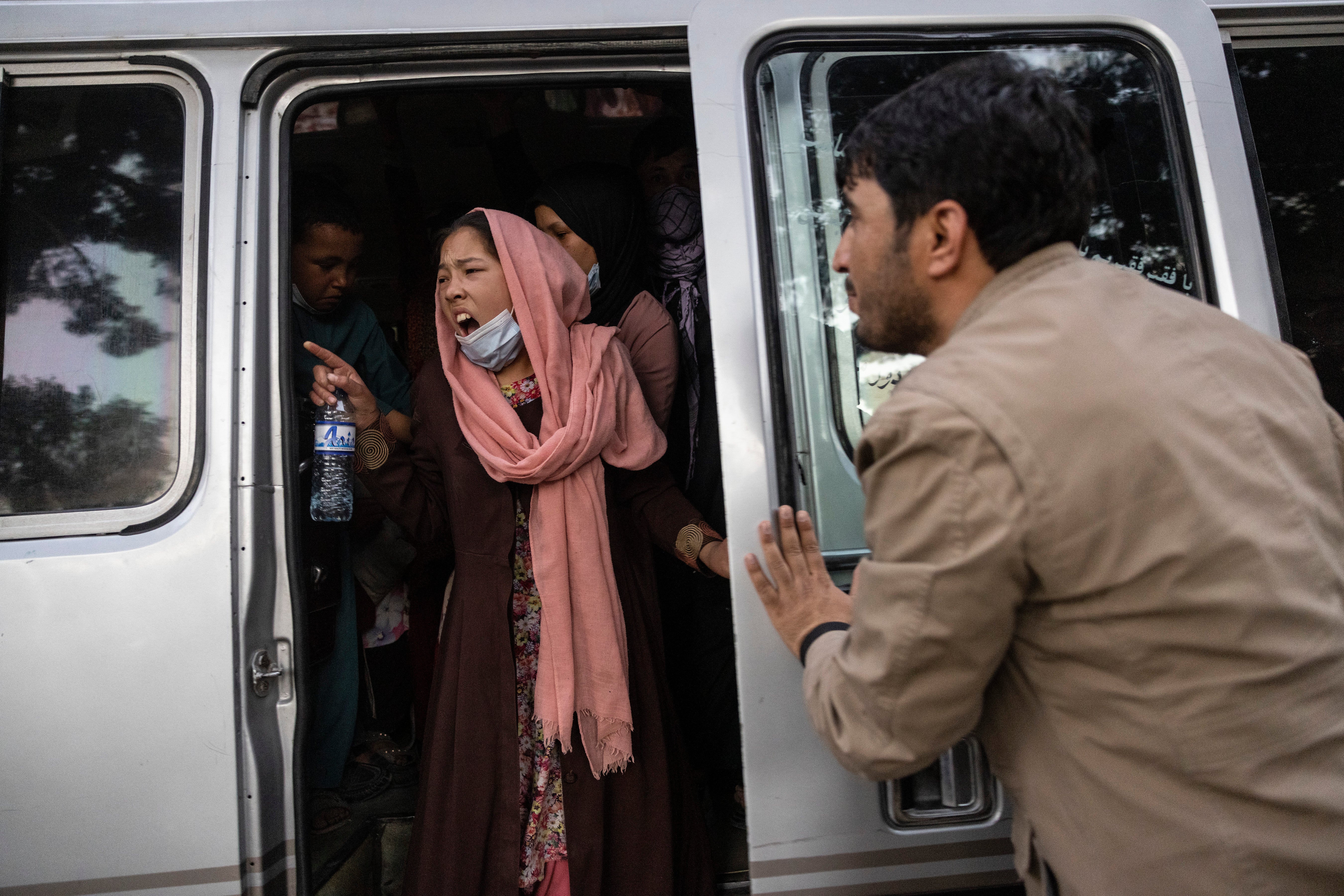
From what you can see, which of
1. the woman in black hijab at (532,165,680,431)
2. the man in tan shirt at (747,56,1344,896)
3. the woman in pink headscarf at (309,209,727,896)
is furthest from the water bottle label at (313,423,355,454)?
the man in tan shirt at (747,56,1344,896)

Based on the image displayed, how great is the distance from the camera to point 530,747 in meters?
2.01

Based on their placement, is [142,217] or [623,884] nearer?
[142,217]

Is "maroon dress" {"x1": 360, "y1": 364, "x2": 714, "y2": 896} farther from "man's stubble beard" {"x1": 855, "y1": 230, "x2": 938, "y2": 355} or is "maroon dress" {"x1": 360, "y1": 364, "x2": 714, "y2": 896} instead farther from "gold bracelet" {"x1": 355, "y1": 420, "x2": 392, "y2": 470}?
"man's stubble beard" {"x1": 855, "y1": 230, "x2": 938, "y2": 355}

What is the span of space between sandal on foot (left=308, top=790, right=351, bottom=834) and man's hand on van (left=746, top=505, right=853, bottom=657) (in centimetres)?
140

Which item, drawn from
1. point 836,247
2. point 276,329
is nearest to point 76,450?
point 276,329

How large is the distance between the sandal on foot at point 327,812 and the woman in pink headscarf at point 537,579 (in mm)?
356

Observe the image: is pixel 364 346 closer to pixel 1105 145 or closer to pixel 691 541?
pixel 691 541

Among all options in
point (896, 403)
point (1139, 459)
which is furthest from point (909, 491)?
point (1139, 459)

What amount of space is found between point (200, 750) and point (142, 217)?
1089 mm

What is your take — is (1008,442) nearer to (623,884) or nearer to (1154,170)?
(1154,170)

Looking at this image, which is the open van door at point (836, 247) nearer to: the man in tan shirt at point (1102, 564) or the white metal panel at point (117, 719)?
the man in tan shirt at point (1102, 564)

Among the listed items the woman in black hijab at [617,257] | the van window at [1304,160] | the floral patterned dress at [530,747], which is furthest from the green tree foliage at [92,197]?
the van window at [1304,160]

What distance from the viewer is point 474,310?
205cm

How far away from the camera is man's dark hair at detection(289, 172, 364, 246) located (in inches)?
95.3
